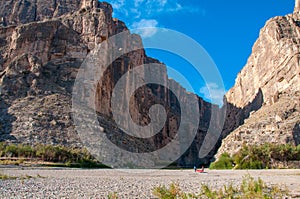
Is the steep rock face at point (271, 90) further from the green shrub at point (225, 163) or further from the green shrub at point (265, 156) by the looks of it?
the green shrub at point (265, 156)

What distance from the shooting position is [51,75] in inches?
2301

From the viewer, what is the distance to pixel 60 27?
233ft

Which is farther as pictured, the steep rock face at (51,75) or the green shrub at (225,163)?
the steep rock face at (51,75)

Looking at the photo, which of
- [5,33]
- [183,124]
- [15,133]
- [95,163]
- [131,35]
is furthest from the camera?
[183,124]

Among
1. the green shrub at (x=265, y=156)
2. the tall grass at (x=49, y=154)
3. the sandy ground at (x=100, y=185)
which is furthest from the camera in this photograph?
the green shrub at (x=265, y=156)

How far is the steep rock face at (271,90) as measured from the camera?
48844mm

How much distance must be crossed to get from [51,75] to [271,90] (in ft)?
160

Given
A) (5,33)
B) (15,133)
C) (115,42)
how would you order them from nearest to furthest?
(15,133)
(5,33)
(115,42)

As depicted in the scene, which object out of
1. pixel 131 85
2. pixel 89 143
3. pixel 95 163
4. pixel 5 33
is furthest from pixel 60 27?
pixel 95 163

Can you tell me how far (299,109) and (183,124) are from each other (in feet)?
218

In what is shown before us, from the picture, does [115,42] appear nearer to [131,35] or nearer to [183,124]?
[131,35]

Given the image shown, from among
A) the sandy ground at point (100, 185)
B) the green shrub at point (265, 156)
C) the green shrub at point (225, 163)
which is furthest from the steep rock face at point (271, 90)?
the sandy ground at point (100, 185)

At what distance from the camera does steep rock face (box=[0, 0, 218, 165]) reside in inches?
1785

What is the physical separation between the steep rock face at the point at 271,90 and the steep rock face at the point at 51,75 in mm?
20109
